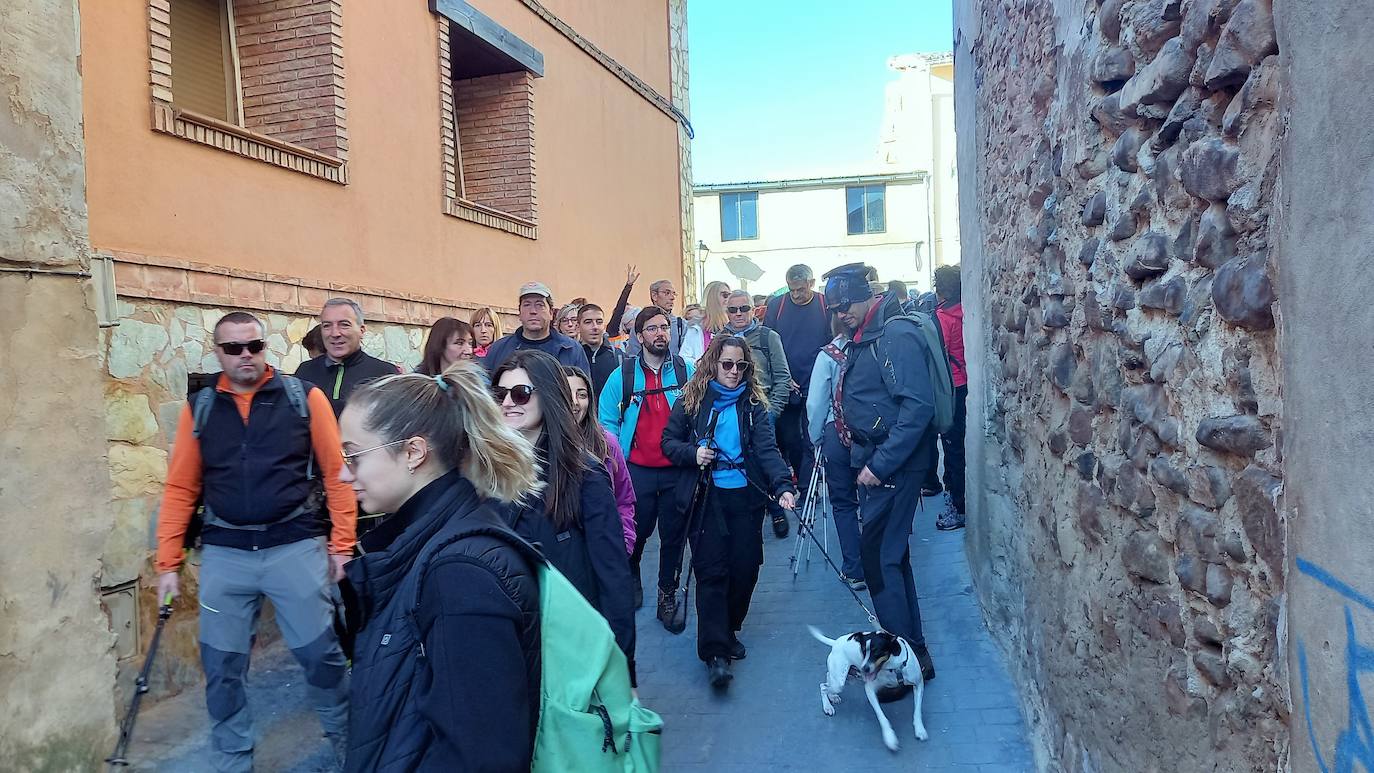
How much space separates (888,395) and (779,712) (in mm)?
1688

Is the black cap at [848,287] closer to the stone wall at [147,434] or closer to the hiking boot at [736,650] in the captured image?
the hiking boot at [736,650]

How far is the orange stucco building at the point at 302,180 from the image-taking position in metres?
5.14

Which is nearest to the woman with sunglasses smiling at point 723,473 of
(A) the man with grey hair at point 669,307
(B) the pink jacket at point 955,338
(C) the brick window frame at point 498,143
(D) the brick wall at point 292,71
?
(A) the man with grey hair at point 669,307

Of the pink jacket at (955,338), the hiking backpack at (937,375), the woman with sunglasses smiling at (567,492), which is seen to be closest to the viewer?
the woman with sunglasses smiling at (567,492)

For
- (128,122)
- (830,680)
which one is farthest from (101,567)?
(830,680)

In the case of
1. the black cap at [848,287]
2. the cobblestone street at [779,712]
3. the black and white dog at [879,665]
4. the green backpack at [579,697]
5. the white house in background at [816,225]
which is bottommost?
the cobblestone street at [779,712]

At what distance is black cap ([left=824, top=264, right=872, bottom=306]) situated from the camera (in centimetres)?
505

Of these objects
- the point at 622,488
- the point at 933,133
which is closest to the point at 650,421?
the point at 622,488

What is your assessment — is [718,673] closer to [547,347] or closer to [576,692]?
[547,347]

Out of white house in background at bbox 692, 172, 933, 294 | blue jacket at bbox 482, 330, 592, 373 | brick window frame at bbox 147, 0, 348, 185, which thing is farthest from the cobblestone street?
white house in background at bbox 692, 172, 933, 294

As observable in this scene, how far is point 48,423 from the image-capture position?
4.04 metres

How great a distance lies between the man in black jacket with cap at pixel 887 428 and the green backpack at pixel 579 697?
9.87 ft

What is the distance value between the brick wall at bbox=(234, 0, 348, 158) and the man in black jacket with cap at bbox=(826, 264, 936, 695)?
4.05m

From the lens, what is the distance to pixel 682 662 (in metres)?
5.59
